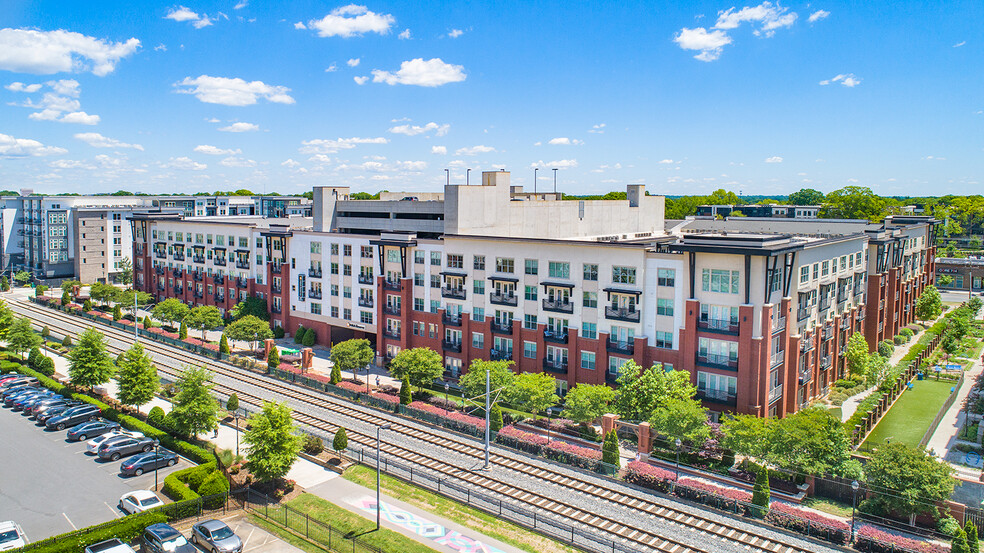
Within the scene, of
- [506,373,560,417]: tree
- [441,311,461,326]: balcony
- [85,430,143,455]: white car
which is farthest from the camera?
[441,311,461,326]: balcony

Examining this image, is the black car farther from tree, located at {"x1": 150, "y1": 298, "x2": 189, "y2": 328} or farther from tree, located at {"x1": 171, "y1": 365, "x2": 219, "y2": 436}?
tree, located at {"x1": 150, "y1": 298, "x2": 189, "y2": 328}

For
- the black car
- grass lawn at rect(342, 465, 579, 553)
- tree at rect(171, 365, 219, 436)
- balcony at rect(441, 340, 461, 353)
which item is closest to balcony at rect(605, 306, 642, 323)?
balcony at rect(441, 340, 461, 353)

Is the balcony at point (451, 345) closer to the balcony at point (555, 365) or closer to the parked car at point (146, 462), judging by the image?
the balcony at point (555, 365)

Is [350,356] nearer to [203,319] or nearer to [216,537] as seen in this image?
[203,319]

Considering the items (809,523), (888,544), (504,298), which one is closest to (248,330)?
(504,298)

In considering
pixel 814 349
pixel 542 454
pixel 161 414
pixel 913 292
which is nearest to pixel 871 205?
pixel 913 292

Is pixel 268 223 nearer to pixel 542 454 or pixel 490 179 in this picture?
pixel 490 179
